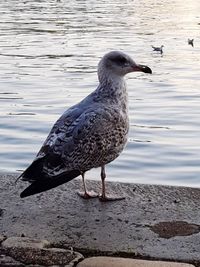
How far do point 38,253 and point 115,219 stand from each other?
35.6 inches

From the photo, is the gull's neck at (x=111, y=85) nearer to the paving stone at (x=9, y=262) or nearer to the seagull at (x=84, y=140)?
the seagull at (x=84, y=140)

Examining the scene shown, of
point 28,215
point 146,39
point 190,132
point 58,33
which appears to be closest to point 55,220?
point 28,215

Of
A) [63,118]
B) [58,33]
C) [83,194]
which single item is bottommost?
[58,33]

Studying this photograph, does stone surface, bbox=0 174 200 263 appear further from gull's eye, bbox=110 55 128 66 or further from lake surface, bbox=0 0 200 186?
lake surface, bbox=0 0 200 186

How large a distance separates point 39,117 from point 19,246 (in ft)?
24.0

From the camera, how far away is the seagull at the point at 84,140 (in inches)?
221

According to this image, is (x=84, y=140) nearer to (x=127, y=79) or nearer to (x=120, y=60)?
(x=120, y=60)

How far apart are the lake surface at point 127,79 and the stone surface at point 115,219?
8.75 ft

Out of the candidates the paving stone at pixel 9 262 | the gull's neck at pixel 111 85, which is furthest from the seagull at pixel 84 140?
the paving stone at pixel 9 262

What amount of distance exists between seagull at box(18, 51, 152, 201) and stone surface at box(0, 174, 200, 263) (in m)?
0.21

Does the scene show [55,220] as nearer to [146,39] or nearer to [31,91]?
[31,91]

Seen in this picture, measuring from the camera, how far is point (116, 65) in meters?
6.41

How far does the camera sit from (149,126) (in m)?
11.6

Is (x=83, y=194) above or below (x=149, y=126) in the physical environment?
above
